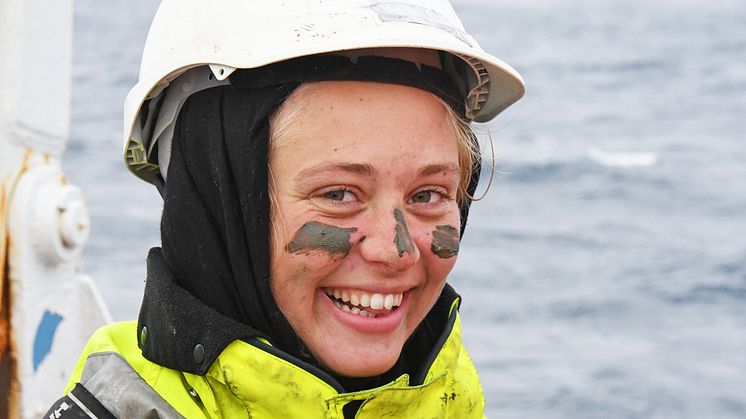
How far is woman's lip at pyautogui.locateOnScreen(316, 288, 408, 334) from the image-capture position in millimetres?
2197

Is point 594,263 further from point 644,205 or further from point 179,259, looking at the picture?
point 179,259

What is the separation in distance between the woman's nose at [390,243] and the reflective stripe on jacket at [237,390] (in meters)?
0.21

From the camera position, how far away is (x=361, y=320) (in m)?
2.20

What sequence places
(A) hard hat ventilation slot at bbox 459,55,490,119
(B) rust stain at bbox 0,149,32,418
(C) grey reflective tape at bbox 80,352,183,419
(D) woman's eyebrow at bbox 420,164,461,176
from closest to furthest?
(C) grey reflective tape at bbox 80,352,183,419 → (D) woman's eyebrow at bbox 420,164,461,176 → (A) hard hat ventilation slot at bbox 459,55,490,119 → (B) rust stain at bbox 0,149,32,418

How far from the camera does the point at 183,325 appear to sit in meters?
2.15

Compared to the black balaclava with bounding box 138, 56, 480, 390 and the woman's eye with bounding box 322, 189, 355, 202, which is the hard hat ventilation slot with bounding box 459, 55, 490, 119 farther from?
the woman's eye with bounding box 322, 189, 355, 202

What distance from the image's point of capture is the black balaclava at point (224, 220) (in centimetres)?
215

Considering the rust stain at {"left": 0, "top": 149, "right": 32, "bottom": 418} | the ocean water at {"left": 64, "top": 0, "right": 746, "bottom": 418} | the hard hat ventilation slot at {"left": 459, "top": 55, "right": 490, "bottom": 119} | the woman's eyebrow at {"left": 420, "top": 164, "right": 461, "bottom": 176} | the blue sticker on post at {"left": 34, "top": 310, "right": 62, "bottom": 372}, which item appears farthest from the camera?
the ocean water at {"left": 64, "top": 0, "right": 746, "bottom": 418}

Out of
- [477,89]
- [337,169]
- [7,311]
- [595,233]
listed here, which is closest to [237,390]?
[337,169]

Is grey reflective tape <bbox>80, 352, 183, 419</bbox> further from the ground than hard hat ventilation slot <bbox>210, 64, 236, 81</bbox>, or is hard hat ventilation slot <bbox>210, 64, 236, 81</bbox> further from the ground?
hard hat ventilation slot <bbox>210, 64, 236, 81</bbox>

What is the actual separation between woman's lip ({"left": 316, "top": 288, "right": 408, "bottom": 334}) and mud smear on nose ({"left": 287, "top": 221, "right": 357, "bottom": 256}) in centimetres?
9

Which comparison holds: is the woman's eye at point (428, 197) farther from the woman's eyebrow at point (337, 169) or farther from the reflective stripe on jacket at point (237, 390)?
the reflective stripe on jacket at point (237, 390)

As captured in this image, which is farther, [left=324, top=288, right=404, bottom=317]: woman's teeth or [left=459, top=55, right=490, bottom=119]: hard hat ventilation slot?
[left=459, top=55, right=490, bottom=119]: hard hat ventilation slot

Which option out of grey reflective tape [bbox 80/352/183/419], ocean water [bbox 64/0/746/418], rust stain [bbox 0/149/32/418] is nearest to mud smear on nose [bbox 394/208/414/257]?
grey reflective tape [bbox 80/352/183/419]
